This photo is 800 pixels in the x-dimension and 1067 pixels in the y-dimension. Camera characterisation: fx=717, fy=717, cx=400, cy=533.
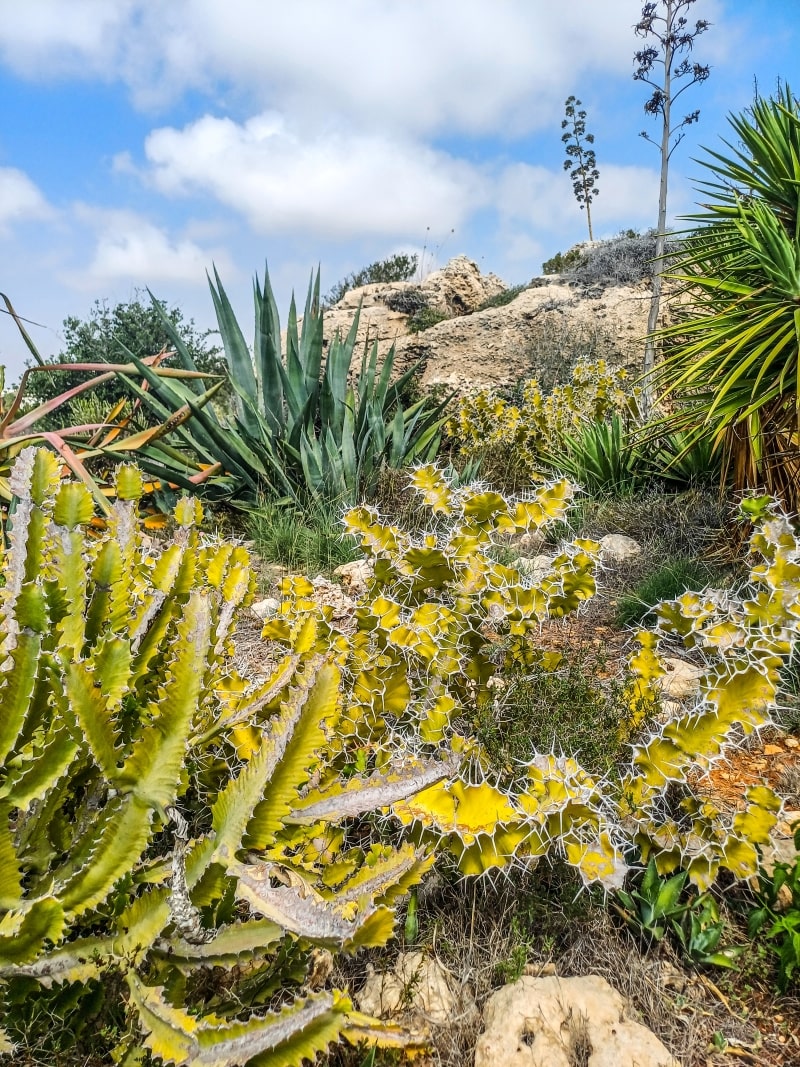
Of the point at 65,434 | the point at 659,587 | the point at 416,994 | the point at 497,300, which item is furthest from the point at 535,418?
the point at 497,300

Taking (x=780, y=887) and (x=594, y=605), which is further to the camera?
(x=594, y=605)

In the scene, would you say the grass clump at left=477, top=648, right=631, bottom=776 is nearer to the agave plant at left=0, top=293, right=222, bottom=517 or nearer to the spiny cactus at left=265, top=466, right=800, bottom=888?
the spiny cactus at left=265, top=466, right=800, bottom=888

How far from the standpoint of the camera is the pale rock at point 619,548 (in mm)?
4277

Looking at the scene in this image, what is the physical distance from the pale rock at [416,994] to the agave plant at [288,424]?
348 cm

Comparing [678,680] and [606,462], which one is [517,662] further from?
[606,462]

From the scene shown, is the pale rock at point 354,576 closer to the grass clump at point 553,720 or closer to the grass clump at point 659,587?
the grass clump at point 659,587

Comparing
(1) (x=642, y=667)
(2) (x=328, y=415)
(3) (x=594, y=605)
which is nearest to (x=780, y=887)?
(1) (x=642, y=667)

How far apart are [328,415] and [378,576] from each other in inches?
131

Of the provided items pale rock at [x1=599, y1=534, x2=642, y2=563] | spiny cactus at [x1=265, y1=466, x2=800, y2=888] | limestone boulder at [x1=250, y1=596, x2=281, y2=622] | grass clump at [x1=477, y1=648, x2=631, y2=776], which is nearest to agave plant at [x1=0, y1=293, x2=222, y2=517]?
limestone boulder at [x1=250, y1=596, x2=281, y2=622]

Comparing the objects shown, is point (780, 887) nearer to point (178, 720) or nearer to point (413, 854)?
point (413, 854)

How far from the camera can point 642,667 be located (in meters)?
2.00

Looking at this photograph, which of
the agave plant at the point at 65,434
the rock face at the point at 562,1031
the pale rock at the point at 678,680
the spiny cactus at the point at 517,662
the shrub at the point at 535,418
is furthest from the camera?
the shrub at the point at 535,418

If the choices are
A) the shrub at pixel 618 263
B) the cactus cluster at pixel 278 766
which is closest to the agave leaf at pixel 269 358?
the cactus cluster at pixel 278 766

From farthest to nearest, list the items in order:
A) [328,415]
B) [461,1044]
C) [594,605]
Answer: [328,415] → [594,605] → [461,1044]
